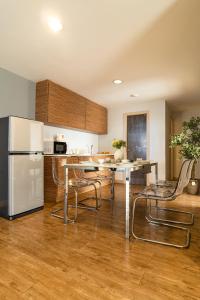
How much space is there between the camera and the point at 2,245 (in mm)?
1859

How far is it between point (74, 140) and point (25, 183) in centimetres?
235

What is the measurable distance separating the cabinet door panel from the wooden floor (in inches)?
86.5

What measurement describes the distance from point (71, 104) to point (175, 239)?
3338 mm

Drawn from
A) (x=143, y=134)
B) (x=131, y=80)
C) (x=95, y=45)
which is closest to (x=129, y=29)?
(x=95, y=45)

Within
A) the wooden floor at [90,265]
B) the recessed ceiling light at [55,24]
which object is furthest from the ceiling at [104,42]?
the wooden floor at [90,265]

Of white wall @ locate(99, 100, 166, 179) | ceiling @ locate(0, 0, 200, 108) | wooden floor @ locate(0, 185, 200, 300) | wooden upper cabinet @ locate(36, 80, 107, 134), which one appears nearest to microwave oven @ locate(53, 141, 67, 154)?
wooden upper cabinet @ locate(36, 80, 107, 134)

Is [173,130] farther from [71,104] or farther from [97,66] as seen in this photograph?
[97,66]

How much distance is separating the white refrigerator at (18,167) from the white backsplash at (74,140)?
0.89 m

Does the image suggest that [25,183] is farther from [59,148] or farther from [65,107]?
[65,107]

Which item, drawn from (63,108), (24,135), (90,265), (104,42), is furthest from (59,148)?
(90,265)

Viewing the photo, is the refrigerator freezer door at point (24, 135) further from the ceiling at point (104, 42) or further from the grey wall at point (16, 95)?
the ceiling at point (104, 42)

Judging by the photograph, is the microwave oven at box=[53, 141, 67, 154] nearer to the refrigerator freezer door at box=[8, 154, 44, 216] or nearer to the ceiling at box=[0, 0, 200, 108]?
the refrigerator freezer door at box=[8, 154, 44, 216]

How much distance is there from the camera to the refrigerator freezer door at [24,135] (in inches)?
105

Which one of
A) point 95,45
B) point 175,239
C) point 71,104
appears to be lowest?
point 175,239
